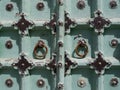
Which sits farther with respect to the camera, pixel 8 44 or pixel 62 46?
pixel 8 44

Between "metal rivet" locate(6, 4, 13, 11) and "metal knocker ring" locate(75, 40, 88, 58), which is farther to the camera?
"metal rivet" locate(6, 4, 13, 11)

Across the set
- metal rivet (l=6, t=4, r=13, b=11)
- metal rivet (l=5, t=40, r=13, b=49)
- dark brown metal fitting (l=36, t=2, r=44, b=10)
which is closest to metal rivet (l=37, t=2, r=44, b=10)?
dark brown metal fitting (l=36, t=2, r=44, b=10)

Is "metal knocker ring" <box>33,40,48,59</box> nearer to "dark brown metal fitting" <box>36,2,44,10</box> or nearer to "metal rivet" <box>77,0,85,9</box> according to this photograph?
"dark brown metal fitting" <box>36,2,44,10</box>

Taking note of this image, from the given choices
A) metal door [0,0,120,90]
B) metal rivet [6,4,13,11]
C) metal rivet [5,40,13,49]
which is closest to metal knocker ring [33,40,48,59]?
metal door [0,0,120,90]

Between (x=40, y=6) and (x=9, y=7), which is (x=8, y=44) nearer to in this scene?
(x=9, y=7)

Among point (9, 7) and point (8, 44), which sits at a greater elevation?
point (9, 7)

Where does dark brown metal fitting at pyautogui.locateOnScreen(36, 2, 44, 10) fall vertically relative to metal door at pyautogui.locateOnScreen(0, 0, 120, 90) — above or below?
above

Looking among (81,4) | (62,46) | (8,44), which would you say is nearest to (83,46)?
(62,46)

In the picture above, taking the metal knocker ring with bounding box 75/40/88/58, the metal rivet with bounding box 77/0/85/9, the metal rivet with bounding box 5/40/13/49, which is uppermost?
the metal rivet with bounding box 77/0/85/9

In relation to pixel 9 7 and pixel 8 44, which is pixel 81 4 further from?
pixel 8 44

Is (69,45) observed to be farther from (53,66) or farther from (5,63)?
(5,63)
